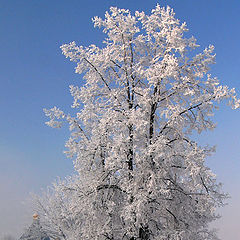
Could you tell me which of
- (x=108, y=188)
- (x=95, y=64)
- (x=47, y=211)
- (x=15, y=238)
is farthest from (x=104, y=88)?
(x=15, y=238)

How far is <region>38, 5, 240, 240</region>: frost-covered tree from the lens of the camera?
1027cm

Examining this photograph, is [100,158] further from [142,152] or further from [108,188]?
[142,152]

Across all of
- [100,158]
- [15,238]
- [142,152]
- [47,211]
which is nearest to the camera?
[142,152]

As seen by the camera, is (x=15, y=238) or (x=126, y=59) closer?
(x=126, y=59)

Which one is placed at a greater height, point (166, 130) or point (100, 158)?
point (166, 130)

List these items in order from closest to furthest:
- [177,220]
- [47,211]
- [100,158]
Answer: [177,220] < [100,158] < [47,211]

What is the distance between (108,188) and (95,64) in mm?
4605

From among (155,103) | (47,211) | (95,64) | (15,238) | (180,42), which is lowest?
(15,238)

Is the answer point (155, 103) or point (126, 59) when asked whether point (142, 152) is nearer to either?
point (155, 103)

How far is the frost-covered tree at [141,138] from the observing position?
10.3m

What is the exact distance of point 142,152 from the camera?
1020cm

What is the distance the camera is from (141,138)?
1082cm

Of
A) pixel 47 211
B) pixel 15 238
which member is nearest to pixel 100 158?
pixel 47 211

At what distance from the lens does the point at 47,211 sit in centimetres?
2244
